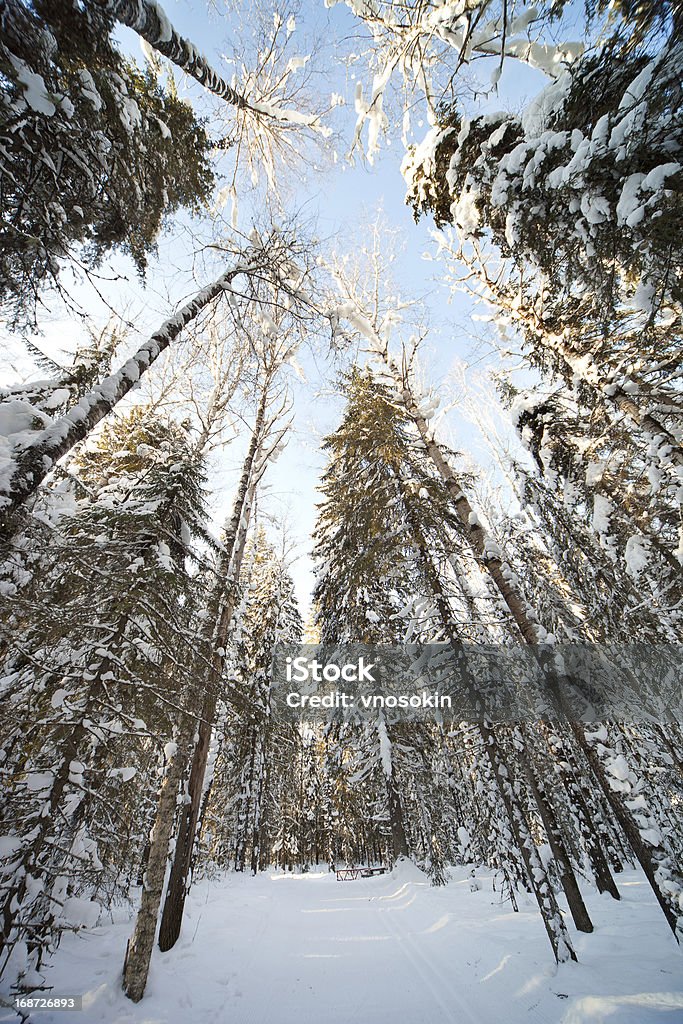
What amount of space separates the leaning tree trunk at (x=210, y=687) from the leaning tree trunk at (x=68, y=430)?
287 centimetres

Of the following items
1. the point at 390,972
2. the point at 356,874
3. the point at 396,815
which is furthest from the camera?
the point at 356,874

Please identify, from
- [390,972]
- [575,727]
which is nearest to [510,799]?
[575,727]

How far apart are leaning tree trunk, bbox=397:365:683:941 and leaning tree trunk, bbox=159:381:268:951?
406 centimetres

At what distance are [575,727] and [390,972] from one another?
172 inches

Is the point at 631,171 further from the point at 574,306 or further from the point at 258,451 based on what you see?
the point at 258,451

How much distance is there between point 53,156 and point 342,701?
48.3ft

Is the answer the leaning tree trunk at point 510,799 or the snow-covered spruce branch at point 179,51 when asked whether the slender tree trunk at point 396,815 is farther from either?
the snow-covered spruce branch at point 179,51

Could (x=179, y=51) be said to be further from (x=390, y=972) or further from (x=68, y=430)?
(x=390, y=972)

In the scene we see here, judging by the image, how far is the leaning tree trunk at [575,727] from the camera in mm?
4426

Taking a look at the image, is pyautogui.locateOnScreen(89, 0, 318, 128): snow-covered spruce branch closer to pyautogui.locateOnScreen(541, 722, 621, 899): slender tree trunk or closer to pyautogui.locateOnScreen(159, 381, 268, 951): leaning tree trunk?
pyautogui.locateOnScreen(159, 381, 268, 951): leaning tree trunk

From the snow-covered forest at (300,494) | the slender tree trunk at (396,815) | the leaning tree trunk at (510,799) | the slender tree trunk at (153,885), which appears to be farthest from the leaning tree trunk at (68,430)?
the slender tree trunk at (396,815)

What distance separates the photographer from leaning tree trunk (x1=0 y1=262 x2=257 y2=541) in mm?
3236

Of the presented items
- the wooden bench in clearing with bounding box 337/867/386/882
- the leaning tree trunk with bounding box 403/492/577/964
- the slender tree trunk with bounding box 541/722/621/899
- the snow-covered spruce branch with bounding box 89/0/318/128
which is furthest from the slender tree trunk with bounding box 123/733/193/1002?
the wooden bench in clearing with bounding box 337/867/386/882

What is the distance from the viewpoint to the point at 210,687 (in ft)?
18.7
